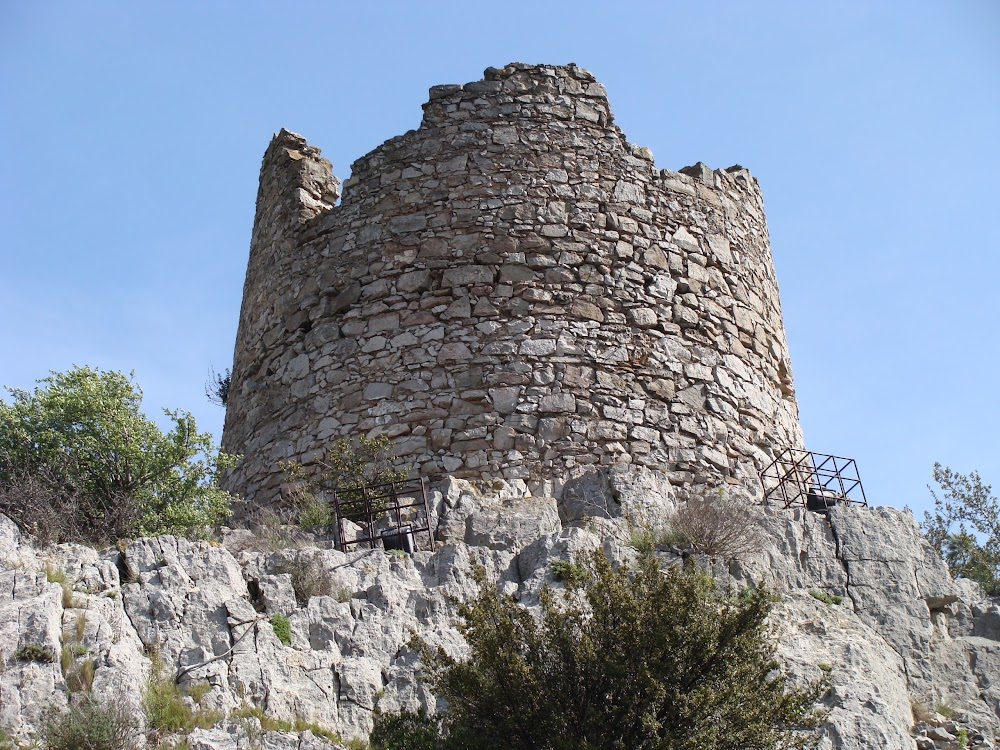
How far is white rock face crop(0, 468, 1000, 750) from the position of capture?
7.05m

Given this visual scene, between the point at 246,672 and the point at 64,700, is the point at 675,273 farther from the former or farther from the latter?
the point at 64,700

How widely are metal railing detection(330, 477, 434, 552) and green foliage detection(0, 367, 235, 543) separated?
914 millimetres

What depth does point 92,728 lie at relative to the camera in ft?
20.7

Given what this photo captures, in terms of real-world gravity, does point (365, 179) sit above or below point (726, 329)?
above

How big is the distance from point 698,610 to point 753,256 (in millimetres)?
6109

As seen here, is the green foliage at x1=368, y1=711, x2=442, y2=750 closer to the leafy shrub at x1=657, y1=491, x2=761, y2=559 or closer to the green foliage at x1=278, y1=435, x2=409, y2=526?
the leafy shrub at x1=657, y1=491, x2=761, y2=559

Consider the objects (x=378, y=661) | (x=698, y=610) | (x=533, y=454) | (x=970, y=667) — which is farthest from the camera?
(x=533, y=454)

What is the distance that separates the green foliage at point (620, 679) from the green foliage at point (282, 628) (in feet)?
2.80

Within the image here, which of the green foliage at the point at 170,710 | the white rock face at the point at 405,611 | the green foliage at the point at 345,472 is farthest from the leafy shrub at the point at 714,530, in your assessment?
the green foliage at the point at 170,710

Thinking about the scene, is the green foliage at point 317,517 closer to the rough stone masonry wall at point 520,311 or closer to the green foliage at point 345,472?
the green foliage at point 345,472

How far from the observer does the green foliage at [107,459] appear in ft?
30.9

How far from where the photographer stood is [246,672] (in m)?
7.23

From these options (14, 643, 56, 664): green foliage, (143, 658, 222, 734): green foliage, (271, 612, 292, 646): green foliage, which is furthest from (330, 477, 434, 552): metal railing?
(14, 643, 56, 664): green foliage

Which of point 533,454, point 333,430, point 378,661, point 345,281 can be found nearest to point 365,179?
point 345,281
